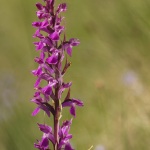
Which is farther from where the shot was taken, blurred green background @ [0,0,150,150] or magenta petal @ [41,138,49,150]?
blurred green background @ [0,0,150,150]

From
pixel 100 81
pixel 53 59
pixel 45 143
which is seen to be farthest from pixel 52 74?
pixel 100 81

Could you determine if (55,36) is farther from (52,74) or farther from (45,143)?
(45,143)

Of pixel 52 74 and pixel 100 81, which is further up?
pixel 100 81

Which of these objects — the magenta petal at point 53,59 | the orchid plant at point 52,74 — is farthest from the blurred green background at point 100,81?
the magenta petal at point 53,59

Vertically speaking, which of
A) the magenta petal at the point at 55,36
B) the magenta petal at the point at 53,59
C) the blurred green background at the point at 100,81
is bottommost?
the magenta petal at the point at 53,59

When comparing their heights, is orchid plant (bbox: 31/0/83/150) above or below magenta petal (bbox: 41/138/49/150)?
above

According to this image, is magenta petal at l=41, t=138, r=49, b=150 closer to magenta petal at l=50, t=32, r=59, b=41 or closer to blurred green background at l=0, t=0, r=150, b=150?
magenta petal at l=50, t=32, r=59, b=41

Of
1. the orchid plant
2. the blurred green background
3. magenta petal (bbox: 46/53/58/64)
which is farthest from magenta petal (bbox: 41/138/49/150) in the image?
the blurred green background

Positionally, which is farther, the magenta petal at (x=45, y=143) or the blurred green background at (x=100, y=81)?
the blurred green background at (x=100, y=81)

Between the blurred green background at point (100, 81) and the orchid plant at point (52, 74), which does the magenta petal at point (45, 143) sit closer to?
the orchid plant at point (52, 74)
